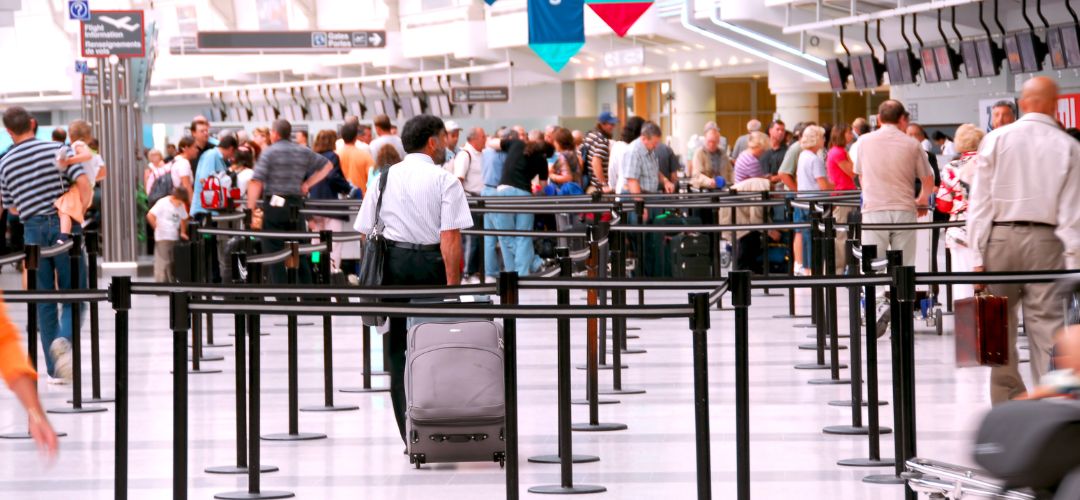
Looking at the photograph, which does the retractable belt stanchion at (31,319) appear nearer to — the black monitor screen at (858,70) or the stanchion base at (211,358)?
the stanchion base at (211,358)

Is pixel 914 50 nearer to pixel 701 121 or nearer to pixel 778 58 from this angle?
pixel 778 58

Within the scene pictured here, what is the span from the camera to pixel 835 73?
26016mm

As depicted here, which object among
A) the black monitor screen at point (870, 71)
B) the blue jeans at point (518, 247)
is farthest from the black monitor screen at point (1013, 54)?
the blue jeans at point (518, 247)

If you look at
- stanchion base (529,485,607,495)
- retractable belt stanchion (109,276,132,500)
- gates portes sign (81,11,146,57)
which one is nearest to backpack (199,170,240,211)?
gates portes sign (81,11,146,57)

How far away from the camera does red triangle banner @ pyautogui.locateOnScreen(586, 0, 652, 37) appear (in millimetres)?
17578

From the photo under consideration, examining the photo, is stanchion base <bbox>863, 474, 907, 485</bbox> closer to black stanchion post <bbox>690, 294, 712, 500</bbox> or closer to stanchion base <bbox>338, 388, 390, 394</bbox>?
black stanchion post <bbox>690, 294, 712, 500</bbox>

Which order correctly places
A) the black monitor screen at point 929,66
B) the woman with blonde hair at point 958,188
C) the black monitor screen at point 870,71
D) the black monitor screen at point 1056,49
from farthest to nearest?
1. the black monitor screen at point 870,71
2. the black monitor screen at point 929,66
3. the black monitor screen at point 1056,49
4. the woman with blonde hair at point 958,188

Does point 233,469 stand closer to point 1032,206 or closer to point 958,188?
point 1032,206

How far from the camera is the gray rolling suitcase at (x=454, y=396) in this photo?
6.99 m

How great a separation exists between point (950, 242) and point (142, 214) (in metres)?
12.3

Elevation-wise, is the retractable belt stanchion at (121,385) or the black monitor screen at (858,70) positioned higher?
the black monitor screen at (858,70)

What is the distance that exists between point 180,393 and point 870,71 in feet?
66.9

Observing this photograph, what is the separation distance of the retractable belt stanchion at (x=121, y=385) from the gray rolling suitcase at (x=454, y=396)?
1.45m

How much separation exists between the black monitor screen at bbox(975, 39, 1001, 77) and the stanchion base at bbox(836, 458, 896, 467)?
15.2 meters
